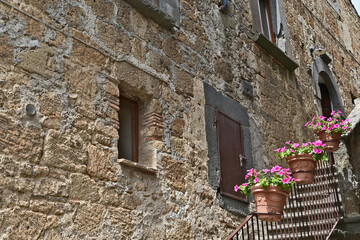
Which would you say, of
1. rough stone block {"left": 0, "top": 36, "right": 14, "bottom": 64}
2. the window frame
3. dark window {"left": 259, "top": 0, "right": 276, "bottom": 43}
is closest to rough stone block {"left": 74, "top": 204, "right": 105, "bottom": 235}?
rough stone block {"left": 0, "top": 36, "right": 14, "bottom": 64}

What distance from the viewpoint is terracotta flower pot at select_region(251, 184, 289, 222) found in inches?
192

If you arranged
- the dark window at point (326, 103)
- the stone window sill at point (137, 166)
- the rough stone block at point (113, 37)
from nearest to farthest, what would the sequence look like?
the stone window sill at point (137, 166), the rough stone block at point (113, 37), the dark window at point (326, 103)

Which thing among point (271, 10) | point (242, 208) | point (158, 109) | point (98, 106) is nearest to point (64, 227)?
point (98, 106)

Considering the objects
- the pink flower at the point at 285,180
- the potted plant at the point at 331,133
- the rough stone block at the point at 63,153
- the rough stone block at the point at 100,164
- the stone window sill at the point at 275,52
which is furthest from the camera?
the stone window sill at the point at 275,52

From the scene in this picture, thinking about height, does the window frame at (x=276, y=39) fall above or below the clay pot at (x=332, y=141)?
above

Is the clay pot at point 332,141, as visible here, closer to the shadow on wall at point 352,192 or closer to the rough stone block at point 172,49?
the shadow on wall at point 352,192

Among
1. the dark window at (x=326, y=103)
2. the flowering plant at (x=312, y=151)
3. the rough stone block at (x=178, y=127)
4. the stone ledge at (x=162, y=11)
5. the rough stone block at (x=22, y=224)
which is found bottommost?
the rough stone block at (x=22, y=224)

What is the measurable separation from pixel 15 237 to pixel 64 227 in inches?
17.8

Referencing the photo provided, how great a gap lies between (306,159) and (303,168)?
0.11 m

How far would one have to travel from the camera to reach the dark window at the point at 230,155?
5.76m

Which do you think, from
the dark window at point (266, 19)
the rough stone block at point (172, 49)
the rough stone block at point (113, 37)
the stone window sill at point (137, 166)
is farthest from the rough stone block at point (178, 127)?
the dark window at point (266, 19)

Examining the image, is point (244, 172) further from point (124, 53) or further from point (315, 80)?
point (315, 80)

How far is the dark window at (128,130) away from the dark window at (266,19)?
421 cm

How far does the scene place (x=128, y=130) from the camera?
4926 millimetres
